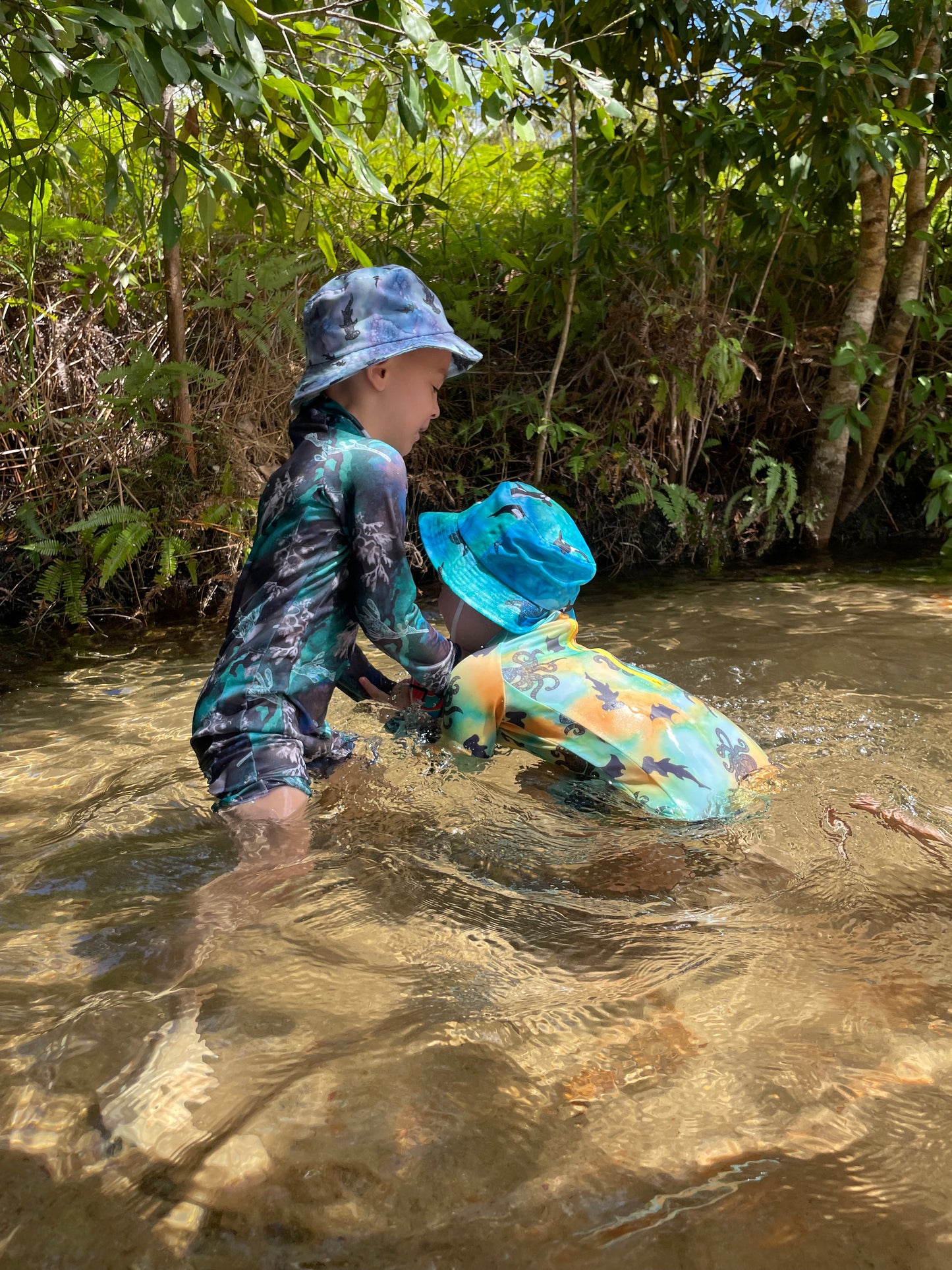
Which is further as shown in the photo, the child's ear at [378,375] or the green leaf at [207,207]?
the green leaf at [207,207]

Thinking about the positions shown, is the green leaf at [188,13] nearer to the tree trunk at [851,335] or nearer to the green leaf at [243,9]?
the green leaf at [243,9]

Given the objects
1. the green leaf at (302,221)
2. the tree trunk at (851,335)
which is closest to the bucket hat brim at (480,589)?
the green leaf at (302,221)

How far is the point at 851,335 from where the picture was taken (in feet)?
20.4

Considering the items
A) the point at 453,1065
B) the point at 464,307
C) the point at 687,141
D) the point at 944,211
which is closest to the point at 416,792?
the point at 453,1065

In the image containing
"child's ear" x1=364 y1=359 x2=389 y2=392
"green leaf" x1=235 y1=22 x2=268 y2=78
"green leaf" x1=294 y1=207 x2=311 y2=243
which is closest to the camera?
"green leaf" x1=235 y1=22 x2=268 y2=78

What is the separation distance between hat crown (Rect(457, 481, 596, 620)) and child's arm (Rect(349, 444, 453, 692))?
24cm

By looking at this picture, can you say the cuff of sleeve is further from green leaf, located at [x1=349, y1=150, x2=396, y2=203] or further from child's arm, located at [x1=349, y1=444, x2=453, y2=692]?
green leaf, located at [x1=349, y1=150, x2=396, y2=203]

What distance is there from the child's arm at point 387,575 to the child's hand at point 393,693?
16cm

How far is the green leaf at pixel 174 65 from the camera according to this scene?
2340mm

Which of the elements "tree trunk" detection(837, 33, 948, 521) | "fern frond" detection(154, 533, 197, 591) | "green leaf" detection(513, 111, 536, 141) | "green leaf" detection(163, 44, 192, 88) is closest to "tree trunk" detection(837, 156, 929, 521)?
"tree trunk" detection(837, 33, 948, 521)

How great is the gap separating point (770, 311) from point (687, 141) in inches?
62.0

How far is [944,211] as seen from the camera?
22.9 feet

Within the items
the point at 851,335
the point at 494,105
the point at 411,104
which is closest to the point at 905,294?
the point at 851,335

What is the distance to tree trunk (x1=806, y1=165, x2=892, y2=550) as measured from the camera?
20.1ft
